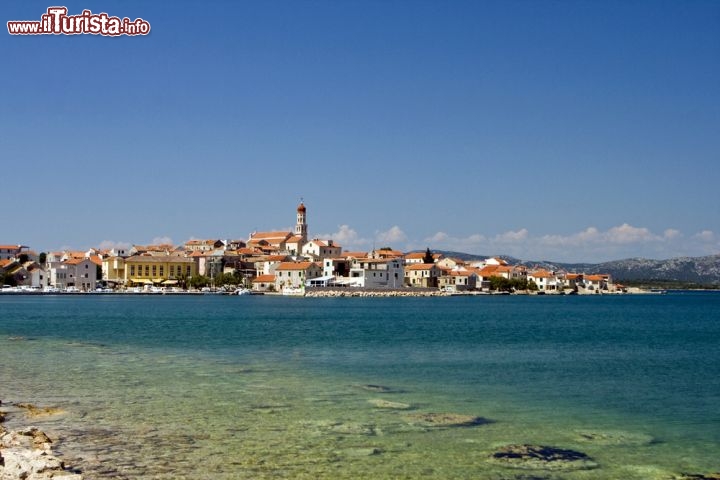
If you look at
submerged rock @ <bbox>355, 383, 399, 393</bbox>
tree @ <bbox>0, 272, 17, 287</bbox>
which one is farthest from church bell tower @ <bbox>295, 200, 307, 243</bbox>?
submerged rock @ <bbox>355, 383, 399, 393</bbox>

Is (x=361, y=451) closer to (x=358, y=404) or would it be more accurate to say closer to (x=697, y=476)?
(x=358, y=404)

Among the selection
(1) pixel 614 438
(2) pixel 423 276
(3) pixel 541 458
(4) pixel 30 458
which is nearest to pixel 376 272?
(2) pixel 423 276

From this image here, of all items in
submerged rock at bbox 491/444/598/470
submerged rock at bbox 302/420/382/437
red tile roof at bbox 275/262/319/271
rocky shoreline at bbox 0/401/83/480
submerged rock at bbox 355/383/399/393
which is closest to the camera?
rocky shoreline at bbox 0/401/83/480

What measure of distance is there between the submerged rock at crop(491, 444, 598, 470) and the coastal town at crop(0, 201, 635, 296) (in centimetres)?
8975

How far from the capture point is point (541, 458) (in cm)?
1027

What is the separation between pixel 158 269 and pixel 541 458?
109m

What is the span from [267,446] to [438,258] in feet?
417

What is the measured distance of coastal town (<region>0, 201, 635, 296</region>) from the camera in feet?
342

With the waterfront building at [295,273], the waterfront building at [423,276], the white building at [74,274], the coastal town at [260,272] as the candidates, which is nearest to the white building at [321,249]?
the coastal town at [260,272]

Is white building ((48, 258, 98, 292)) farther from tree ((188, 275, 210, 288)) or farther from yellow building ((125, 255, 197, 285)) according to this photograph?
tree ((188, 275, 210, 288))

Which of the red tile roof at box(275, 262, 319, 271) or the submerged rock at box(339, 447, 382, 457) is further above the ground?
the red tile roof at box(275, 262, 319, 271)

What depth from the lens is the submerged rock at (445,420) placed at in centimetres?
1245

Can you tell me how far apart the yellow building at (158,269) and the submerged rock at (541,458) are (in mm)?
107077

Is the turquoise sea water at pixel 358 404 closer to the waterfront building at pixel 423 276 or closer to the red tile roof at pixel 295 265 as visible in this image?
the red tile roof at pixel 295 265
